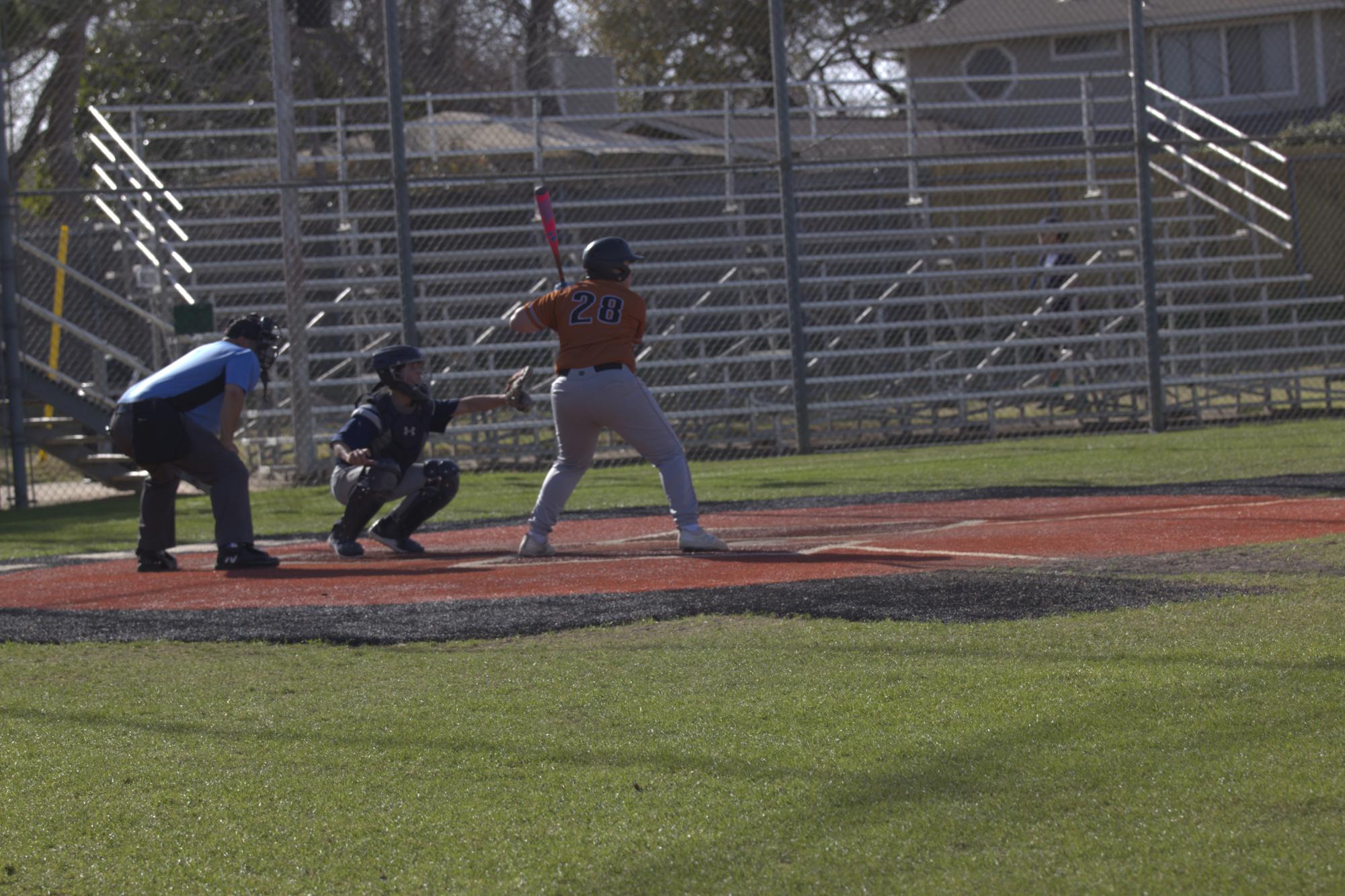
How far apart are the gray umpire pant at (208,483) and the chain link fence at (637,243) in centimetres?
484

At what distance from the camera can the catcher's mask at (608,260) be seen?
8539 mm

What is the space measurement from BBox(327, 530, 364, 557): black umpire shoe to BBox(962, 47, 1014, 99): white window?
70.2 feet

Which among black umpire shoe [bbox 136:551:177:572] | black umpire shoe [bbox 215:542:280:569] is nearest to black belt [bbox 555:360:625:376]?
black umpire shoe [bbox 215:542:280:569]

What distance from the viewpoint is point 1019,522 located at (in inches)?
372

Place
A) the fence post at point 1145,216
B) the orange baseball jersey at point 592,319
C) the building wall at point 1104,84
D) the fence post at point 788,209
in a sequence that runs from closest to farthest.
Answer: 1. the orange baseball jersey at point 592,319
2. the fence post at point 788,209
3. the fence post at point 1145,216
4. the building wall at point 1104,84

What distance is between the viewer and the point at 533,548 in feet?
29.3

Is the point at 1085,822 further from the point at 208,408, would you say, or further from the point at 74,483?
the point at 74,483

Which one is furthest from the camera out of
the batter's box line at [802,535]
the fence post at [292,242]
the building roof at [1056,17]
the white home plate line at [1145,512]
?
the building roof at [1056,17]

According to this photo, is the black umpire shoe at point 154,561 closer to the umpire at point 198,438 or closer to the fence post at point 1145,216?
the umpire at point 198,438

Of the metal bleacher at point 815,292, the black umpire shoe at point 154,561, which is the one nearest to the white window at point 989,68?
the metal bleacher at point 815,292

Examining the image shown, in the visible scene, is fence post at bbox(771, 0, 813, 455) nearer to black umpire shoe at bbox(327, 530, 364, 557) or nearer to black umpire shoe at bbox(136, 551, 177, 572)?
black umpire shoe at bbox(327, 530, 364, 557)

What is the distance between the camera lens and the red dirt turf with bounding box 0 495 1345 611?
25.2 feet

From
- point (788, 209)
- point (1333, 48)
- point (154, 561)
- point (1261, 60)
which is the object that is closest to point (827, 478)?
point (788, 209)

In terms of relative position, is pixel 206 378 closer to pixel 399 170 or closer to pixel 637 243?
pixel 399 170
